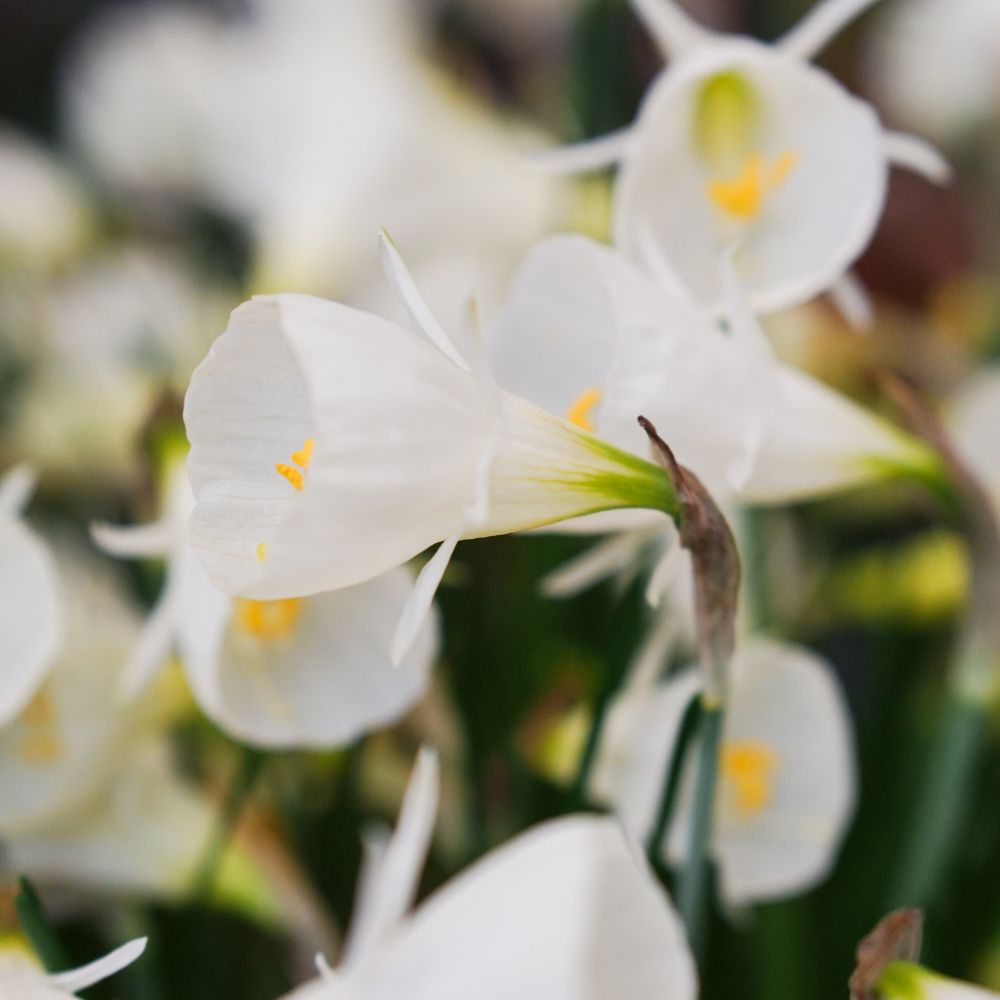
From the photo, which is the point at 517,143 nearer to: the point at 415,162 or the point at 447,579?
the point at 415,162

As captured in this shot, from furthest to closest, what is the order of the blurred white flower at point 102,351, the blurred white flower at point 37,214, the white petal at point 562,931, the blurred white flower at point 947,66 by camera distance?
the blurred white flower at point 947,66, the blurred white flower at point 37,214, the blurred white flower at point 102,351, the white petal at point 562,931

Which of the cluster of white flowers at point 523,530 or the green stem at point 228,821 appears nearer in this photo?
the cluster of white flowers at point 523,530

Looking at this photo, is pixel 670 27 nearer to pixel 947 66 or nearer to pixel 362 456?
pixel 362 456

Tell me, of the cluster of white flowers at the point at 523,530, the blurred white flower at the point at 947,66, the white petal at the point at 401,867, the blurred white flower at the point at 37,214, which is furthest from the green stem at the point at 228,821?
the blurred white flower at the point at 947,66

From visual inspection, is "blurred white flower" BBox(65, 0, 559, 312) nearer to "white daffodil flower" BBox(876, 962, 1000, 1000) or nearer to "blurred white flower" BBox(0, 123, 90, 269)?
"blurred white flower" BBox(0, 123, 90, 269)

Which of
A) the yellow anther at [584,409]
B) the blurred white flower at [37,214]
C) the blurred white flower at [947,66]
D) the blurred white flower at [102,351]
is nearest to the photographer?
the yellow anther at [584,409]

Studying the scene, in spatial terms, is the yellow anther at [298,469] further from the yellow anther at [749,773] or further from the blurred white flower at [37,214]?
the blurred white flower at [37,214]

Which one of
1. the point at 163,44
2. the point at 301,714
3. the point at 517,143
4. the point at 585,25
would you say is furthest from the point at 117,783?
the point at 163,44
